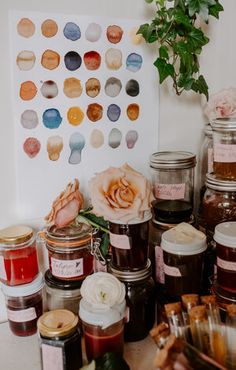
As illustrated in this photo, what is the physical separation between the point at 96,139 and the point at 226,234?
435 millimetres

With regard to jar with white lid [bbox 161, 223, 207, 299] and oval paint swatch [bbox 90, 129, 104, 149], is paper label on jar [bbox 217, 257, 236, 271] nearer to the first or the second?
jar with white lid [bbox 161, 223, 207, 299]

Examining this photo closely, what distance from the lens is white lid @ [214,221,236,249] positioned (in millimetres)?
915

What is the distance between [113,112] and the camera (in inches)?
45.0

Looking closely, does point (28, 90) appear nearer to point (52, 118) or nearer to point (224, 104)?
point (52, 118)

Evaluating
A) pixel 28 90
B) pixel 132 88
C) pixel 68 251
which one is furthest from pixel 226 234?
pixel 28 90

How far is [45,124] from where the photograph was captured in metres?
1.07

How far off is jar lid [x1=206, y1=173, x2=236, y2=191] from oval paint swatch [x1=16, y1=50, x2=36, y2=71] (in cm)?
53

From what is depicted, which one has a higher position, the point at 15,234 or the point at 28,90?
the point at 28,90

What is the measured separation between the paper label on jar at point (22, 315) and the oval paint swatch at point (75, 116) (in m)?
0.49

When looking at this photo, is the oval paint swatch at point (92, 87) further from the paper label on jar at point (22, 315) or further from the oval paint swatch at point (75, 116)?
the paper label on jar at point (22, 315)

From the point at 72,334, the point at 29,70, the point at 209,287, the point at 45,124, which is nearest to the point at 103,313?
the point at 72,334

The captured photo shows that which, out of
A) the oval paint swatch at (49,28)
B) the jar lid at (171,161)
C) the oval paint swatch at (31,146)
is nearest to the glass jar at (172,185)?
the jar lid at (171,161)

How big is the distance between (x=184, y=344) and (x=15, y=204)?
58 centimetres

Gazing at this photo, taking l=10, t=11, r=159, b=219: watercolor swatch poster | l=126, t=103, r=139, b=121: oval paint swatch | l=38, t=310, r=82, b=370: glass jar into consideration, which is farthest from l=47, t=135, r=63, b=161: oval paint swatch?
l=38, t=310, r=82, b=370: glass jar
